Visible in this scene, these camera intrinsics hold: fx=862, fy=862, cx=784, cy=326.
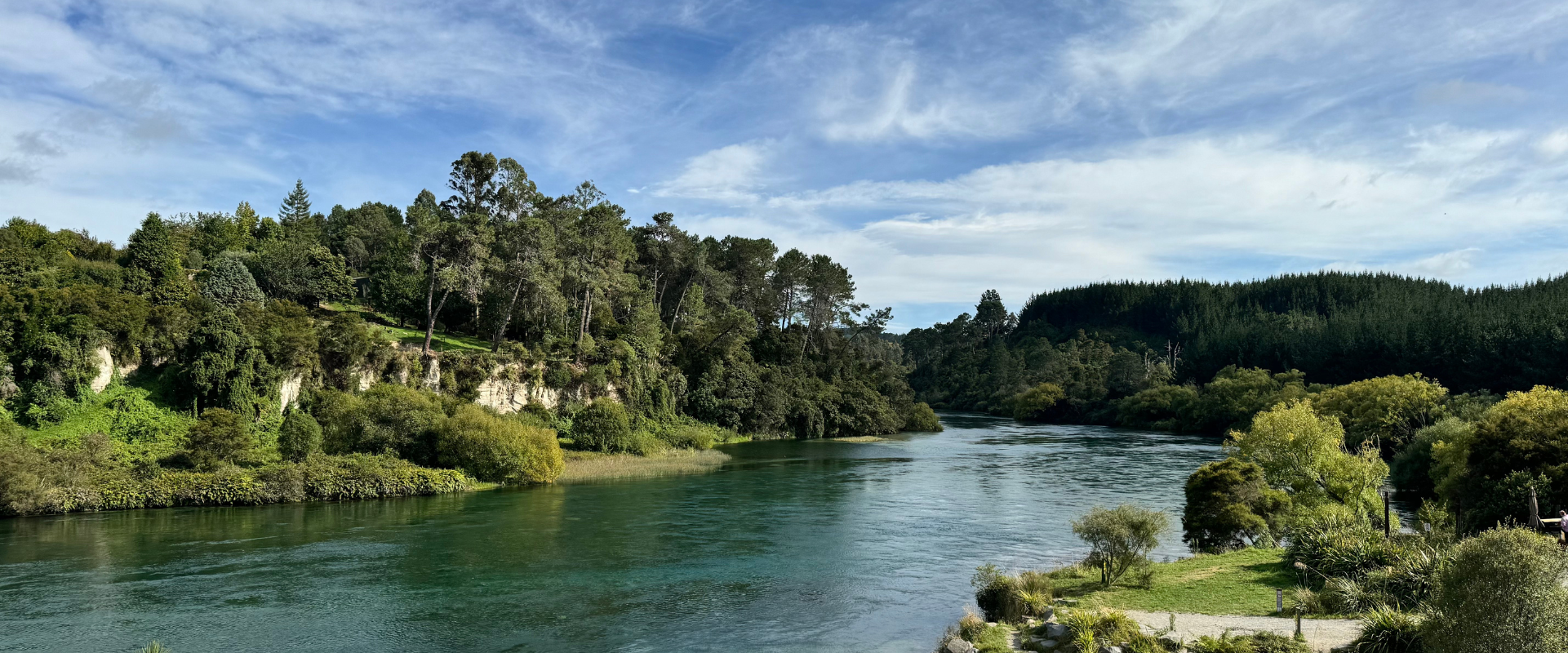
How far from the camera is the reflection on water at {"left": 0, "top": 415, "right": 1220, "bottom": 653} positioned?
23734mm

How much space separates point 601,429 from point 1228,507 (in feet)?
148

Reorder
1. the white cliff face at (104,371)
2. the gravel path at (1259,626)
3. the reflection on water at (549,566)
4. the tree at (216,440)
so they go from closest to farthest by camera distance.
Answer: the gravel path at (1259,626), the reflection on water at (549,566), the tree at (216,440), the white cliff face at (104,371)

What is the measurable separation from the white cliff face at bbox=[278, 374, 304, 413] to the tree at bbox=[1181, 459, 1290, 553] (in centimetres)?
5129

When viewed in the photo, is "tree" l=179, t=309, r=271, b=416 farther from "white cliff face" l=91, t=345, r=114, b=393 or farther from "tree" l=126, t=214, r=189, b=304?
"tree" l=126, t=214, r=189, b=304

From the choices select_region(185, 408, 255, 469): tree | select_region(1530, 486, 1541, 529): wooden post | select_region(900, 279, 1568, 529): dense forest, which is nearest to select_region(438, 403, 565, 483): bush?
select_region(185, 408, 255, 469): tree

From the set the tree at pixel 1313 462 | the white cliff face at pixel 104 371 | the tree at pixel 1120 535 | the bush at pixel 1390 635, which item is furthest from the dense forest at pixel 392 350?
the bush at pixel 1390 635

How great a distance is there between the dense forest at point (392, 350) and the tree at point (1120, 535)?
36496 millimetres

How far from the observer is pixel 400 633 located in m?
23.9

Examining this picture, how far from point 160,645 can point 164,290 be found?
46197 mm

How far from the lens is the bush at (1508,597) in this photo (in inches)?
545

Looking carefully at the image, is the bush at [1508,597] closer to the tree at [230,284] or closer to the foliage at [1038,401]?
the tree at [230,284]

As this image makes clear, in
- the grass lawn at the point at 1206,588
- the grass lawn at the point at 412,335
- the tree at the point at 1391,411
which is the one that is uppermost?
the grass lawn at the point at 412,335

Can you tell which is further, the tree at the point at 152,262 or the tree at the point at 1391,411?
the tree at the point at 1391,411

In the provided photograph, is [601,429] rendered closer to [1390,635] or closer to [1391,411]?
[1390,635]
